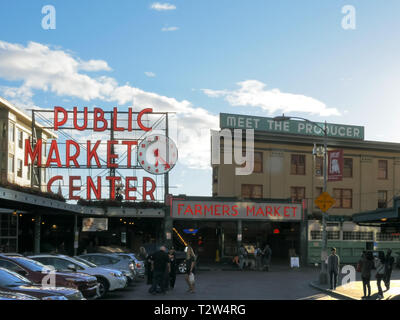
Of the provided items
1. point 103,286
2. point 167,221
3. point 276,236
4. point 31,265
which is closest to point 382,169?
point 276,236

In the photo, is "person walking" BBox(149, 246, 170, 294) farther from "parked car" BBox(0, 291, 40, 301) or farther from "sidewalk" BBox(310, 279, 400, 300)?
"parked car" BBox(0, 291, 40, 301)

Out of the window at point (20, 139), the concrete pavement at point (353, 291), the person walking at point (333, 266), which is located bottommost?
the concrete pavement at point (353, 291)

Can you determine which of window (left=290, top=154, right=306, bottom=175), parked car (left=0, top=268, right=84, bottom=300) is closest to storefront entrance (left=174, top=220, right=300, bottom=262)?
window (left=290, top=154, right=306, bottom=175)

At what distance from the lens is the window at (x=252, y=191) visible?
49.2 metres

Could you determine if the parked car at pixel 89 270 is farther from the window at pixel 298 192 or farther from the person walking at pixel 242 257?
the window at pixel 298 192

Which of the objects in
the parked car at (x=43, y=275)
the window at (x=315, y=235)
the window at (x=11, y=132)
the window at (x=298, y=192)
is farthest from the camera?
the window at (x=11, y=132)

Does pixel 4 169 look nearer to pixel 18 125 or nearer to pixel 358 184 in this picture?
pixel 18 125

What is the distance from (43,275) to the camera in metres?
16.9

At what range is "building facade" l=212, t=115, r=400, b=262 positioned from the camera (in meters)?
46.9

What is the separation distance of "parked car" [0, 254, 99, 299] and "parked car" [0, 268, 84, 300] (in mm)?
2595

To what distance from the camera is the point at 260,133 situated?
49.3m

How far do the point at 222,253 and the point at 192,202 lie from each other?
5.82 metres

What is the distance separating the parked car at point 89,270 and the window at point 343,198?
110ft

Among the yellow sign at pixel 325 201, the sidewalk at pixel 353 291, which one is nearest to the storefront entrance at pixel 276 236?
the yellow sign at pixel 325 201
